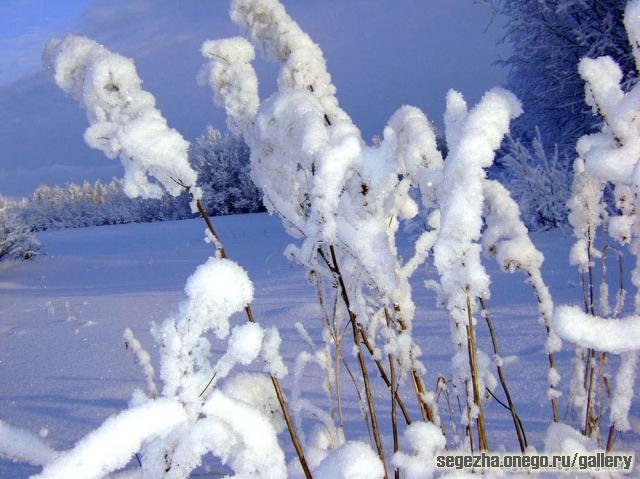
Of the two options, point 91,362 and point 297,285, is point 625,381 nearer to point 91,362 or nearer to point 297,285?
point 91,362

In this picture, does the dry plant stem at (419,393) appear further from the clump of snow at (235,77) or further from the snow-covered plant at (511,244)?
the clump of snow at (235,77)

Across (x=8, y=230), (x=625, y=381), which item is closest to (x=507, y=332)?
(x=625, y=381)

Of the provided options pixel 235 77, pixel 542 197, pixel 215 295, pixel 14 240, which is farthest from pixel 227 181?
pixel 215 295

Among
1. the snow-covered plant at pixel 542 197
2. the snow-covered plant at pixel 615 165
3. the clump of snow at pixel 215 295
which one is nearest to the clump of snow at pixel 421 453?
the snow-covered plant at pixel 615 165

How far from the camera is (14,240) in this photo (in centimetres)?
675

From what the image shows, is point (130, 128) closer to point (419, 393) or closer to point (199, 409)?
point (199, 409)

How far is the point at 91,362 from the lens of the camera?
2686 millimetres

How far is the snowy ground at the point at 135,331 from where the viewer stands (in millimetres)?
1868

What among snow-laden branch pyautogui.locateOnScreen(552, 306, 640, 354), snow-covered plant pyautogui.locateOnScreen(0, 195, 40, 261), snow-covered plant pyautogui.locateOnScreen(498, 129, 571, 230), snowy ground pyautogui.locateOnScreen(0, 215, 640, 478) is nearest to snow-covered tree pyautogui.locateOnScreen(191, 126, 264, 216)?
snow-covered plant pyautogui.locateOnScreen(0, 195, 40, 261)

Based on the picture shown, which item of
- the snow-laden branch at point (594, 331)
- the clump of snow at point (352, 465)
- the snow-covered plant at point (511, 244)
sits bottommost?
the clump of snow at point (352, 465)

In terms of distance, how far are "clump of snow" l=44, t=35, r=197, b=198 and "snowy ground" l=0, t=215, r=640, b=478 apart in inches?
39.8

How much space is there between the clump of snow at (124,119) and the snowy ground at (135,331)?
1.01 metres

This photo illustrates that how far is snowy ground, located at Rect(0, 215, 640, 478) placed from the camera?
187 cm

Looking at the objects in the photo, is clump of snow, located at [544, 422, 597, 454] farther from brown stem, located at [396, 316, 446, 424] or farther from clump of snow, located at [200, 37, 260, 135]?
clump of snow, located at [200, 37, 260, 135]
